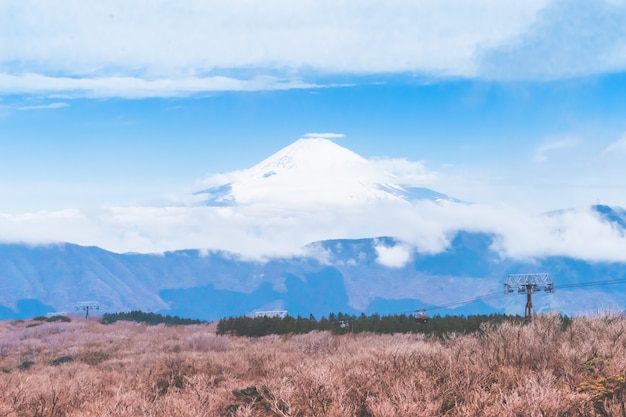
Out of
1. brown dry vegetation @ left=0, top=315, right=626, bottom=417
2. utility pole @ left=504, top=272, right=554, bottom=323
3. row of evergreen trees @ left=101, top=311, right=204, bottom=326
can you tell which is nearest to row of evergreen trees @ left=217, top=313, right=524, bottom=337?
utility pole @ left=504, top=272, right=554, bottom=323

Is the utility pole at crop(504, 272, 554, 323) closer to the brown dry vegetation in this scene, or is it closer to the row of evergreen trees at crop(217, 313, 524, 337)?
the row of evergreen trees at crop(217, 313, 524, 337)

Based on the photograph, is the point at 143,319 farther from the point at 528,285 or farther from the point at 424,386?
the point at 424,386

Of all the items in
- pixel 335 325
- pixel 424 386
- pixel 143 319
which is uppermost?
pixel 424 386

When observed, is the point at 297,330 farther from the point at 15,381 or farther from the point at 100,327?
the point at 15,381

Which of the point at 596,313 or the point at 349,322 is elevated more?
the point at 596,313

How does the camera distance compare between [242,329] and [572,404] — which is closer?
[572,404]

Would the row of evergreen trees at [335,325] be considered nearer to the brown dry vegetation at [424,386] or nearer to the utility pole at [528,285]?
the utility pole at [528,285]

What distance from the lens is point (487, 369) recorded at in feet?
72.0

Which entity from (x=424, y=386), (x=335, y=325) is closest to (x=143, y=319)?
(x=335, y=325)

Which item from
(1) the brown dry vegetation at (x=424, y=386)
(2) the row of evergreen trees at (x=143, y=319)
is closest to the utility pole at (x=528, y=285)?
(1) the brown dry vegetation at (x=424, y=386)

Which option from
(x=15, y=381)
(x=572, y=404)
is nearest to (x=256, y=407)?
(x=572, y=404)

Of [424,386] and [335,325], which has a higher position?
[424,386]

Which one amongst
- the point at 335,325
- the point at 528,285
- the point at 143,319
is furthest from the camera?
the point at 143,319

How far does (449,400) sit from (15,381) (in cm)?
2203
